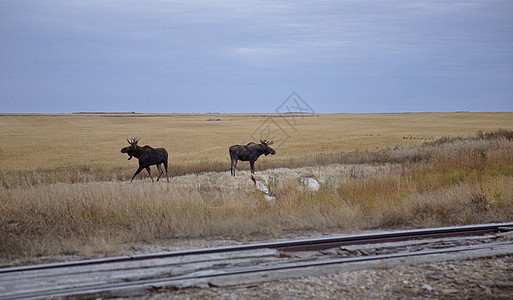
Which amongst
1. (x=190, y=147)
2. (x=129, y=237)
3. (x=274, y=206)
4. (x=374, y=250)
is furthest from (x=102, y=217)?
(x=190, y=147)

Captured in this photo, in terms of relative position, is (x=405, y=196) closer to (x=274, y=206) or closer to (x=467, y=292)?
(x=274, y=206)

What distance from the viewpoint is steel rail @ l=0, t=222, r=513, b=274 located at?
6492mm

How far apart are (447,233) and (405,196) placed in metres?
3.07

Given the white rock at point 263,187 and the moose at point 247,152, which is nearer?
the white rock at point 263,187

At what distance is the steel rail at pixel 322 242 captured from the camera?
6492mm

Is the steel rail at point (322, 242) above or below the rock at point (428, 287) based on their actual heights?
above

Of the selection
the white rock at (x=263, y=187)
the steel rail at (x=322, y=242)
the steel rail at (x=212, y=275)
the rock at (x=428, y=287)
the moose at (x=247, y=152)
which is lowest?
the rock at (x=428, y=287)

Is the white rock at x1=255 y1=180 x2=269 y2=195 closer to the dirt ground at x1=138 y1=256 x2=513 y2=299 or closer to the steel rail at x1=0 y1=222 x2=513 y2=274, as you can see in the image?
the steel rail at x1=0 y1=222 x2=513 y2=274

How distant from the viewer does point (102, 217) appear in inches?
363

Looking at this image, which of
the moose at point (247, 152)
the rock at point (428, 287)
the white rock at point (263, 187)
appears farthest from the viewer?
the moose at point (247, 152)

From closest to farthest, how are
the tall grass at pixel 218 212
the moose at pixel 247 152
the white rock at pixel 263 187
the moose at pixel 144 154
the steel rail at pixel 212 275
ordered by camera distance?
the steel rail at pixel 212 275 → the tall grass at pixel 218 212 → the white rock at pixel 263 187 → the moose at pixel 144 154 → the moose at pixel 247 152

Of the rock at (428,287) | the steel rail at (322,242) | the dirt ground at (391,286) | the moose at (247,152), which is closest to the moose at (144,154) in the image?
the moose at (247,152)

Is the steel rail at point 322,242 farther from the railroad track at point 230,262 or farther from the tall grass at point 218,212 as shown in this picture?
the tall grass at point 218,212

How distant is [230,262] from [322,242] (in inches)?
70.6
